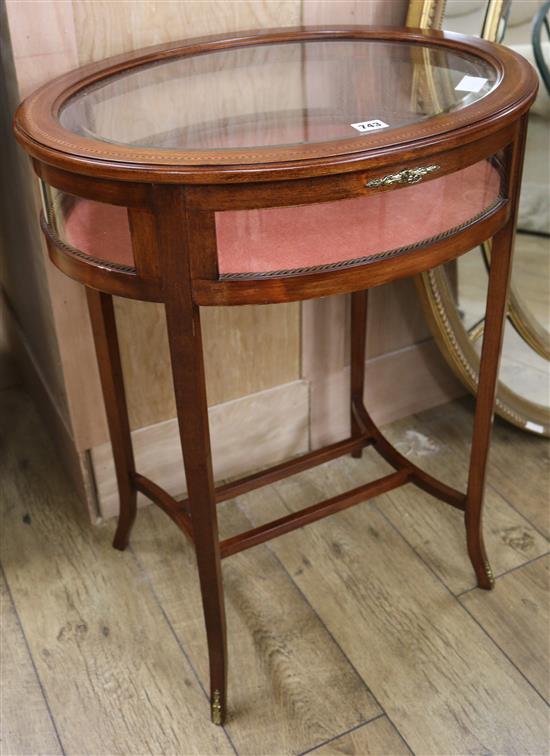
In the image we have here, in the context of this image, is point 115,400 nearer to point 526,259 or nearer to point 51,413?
point 51,413

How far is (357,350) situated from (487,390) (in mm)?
466

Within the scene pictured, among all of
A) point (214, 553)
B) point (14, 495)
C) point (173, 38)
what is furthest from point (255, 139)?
point (14, 495)

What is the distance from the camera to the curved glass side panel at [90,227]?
1.19 meters

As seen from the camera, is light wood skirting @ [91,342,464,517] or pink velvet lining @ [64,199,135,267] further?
light wood skirting @ [91,342,464,517]

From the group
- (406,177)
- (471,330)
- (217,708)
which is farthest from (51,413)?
(406,177)

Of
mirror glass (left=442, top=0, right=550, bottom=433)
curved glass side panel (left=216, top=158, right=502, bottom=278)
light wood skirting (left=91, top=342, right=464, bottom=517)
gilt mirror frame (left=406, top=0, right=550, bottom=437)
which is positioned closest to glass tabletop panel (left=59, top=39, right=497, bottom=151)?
curved glass side panel (left=216, top=158, right=502, bottom=278)

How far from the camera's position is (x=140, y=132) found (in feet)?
3.89

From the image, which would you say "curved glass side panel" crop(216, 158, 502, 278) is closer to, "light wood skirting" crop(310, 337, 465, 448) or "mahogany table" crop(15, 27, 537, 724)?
"mahogany table" crop(15, 27, 537, 724)

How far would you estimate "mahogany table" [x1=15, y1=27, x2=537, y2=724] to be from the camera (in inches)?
42.1

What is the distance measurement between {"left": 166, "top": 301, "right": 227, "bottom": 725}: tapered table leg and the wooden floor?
13 cm

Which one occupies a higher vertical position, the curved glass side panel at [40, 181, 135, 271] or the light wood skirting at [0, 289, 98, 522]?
the curved glass side panel at [40, 181, 135, 271]

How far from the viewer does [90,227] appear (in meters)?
1.25

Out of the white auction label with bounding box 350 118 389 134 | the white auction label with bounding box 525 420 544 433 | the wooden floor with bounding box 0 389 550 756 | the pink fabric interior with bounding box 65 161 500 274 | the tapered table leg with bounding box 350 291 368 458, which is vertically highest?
the white auction label with bounding box 350 118 389 134

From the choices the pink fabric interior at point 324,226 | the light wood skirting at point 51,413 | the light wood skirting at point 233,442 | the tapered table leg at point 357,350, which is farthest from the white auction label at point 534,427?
the light wood skirting at point 51,413
